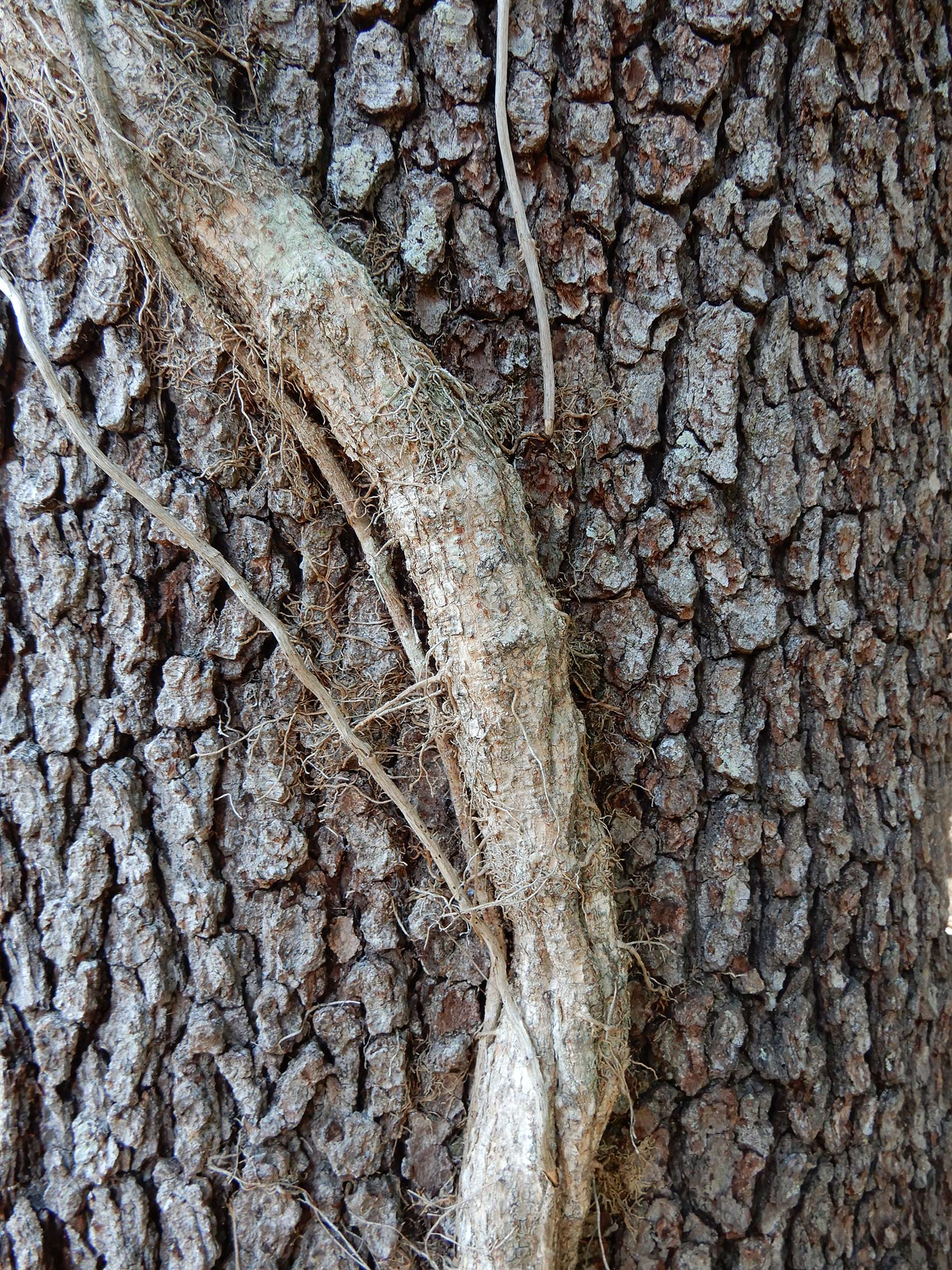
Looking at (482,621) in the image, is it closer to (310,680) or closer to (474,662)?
(474,662)

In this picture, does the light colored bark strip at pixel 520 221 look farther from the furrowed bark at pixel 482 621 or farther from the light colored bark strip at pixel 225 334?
the light colored bark strip at pixel 225 334

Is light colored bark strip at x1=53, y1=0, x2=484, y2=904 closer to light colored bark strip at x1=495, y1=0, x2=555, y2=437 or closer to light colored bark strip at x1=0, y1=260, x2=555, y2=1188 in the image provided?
light colored bark strip at x1=0, y1=260, x2=555, y2=1188

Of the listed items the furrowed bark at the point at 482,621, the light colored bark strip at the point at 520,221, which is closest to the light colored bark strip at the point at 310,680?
the furrowed bark at the point at 482,621

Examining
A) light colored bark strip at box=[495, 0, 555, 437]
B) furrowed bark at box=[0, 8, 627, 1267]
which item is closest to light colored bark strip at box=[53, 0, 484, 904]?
furrowed bark at box=[0, 8, 627, 1267]

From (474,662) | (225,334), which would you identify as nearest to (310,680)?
(474,662)

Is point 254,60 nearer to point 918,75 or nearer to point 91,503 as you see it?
point 91,503
